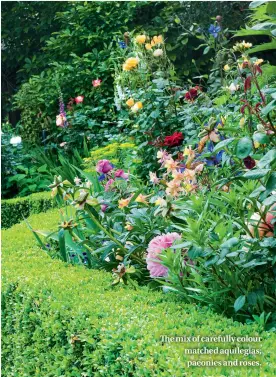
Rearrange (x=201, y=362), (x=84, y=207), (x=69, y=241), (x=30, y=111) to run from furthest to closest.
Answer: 1. (x=30, y=111)
2. (x=69, y=241)
3. (x=84, y=207)
4. (x=201, y=362)

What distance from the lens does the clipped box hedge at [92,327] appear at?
1.98 m

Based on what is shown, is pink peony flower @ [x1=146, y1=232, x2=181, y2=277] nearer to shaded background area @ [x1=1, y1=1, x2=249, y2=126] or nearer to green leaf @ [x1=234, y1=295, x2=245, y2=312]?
green leaf @ [x1=234, y1=295, x2=245, y2=312]

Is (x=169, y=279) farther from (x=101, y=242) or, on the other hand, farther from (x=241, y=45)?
(x=241, y=45)

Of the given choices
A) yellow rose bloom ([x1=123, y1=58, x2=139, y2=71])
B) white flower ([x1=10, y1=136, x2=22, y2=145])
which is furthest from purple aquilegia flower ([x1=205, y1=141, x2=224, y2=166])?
white flower ([x1=10, y1=136, x2=22, y2=145])

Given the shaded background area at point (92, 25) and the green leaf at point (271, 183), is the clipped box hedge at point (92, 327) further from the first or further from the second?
the shaded background area at point (92, 25)

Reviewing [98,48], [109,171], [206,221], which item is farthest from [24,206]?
[206,221]

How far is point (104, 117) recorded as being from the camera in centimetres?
887

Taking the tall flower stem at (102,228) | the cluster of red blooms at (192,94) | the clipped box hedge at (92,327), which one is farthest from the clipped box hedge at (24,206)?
the tall flower stem at (102,228)

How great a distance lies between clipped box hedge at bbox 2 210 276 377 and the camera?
1979 mm

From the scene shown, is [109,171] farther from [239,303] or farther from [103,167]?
[239,303]

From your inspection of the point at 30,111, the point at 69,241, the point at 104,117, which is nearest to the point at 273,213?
the point at 69,241

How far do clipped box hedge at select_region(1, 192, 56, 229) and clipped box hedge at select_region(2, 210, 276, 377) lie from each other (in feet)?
9.27

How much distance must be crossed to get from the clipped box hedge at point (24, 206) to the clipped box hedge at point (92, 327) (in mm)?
2826

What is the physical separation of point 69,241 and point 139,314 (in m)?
1.08
